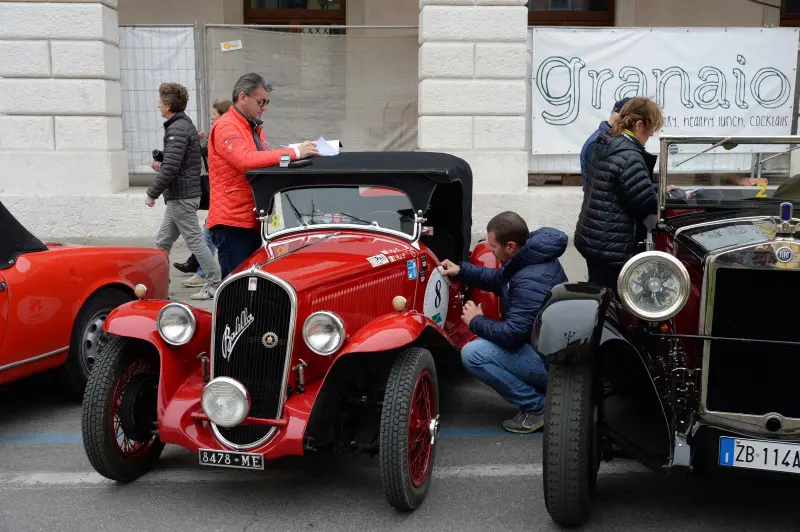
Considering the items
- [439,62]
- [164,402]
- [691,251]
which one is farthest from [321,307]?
[439,62]

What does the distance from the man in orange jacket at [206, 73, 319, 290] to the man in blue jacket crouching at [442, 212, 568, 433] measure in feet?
5.56

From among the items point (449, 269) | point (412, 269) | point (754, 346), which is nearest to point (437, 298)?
point (449, 269)

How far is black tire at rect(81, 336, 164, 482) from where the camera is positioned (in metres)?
3.92

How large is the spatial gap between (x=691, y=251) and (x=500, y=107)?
6528mm

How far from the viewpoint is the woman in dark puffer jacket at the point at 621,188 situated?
522 cm

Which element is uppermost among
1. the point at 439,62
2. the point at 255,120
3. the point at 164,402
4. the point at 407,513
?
the point at 439,62

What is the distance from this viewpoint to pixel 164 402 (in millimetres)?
3949

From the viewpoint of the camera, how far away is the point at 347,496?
4047 mm

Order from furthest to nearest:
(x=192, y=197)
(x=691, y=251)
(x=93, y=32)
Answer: (x=93, y=32) → (x=192, y=197) → (x=691, y=251)

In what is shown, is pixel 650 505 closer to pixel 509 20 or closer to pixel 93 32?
pixel 509 20

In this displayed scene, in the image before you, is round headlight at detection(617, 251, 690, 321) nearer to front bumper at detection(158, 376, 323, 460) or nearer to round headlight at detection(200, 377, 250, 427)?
front bumper at detection(158, 376, 323, 460)

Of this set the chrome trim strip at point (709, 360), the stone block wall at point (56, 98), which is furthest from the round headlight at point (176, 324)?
the stone block wall at point (56, 98)

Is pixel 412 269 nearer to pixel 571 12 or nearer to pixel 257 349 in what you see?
pixel 257 349

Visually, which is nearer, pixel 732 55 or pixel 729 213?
pixel 729 213
